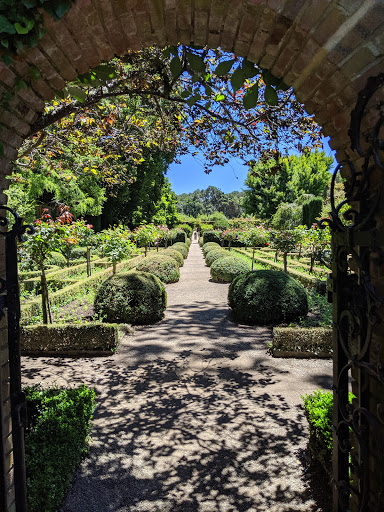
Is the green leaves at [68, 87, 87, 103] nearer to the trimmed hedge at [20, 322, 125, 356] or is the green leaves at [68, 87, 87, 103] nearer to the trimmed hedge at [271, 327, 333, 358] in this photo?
the trimmed hedge at [20, 322, 125, 356]

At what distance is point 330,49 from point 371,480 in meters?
1.95

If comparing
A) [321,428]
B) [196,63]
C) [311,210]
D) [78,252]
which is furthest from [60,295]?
[311,210]

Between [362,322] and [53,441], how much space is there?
2.99m

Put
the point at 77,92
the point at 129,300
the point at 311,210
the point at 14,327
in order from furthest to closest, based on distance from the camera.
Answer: the point at 311,210
the point at 129,300
the point at 77,92
the point at 14,327

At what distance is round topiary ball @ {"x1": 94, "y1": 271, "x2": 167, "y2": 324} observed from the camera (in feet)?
27.7

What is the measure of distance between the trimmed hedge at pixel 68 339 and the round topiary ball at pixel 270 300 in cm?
333

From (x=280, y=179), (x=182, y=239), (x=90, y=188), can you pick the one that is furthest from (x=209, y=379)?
(x=280, y=179)

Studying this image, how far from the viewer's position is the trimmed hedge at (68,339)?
6883 millimetres

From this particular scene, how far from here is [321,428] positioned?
327 centimetres

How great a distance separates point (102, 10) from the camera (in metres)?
1.72

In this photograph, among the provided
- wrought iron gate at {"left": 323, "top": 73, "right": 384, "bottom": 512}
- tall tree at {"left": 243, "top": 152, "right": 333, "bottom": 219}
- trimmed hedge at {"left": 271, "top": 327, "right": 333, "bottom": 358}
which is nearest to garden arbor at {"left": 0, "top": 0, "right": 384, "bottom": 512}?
wrought iron gate at {"left": 323, "top": 73, "right": 384, "bottom": 512}

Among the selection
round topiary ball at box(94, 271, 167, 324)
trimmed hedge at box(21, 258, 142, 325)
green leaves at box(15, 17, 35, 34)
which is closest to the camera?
green leaves at box(15, 17, 35, 34)

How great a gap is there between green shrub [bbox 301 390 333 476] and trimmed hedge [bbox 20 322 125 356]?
4.24 metres

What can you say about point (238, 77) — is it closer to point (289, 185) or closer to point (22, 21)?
point (22, 21)
